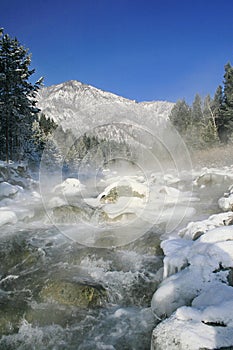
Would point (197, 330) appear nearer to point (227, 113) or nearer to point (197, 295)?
point (197, 295)

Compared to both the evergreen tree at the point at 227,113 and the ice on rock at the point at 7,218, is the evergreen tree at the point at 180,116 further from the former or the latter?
the ice on rock at the point at 7,218

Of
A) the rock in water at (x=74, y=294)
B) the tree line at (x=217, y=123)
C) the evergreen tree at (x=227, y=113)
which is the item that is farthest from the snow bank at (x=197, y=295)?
the evergreen tree at (x=227, y=113)

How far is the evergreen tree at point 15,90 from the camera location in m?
21.2

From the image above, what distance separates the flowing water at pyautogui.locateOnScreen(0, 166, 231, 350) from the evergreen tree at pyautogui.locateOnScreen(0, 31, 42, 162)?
16.4 metres

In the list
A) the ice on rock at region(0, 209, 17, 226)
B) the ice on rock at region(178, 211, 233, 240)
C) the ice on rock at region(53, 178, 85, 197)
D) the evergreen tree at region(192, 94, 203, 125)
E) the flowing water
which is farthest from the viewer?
the evergreen tree at region(192, 94, 203, 125)

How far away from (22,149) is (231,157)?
2696 cm

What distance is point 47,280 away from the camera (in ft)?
19.7

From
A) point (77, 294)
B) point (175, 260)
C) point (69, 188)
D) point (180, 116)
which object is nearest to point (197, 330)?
point (175, 260)

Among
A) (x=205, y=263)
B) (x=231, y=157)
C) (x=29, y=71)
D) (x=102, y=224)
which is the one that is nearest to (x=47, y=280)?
(x=205, y=263)

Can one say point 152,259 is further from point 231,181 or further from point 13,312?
point 231,181

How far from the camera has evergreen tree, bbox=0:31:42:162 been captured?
833 inches

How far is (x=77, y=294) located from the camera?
5398 mm

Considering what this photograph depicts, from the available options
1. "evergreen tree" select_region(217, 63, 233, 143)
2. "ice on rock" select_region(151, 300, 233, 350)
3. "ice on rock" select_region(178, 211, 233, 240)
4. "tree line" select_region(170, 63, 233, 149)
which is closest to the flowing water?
"ice on rock" select_region(178, 211, 233, 240)

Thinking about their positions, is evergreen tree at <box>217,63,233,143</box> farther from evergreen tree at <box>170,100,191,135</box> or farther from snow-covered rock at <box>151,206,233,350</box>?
snow-covered rock at <box>151,206,233,350</box>
